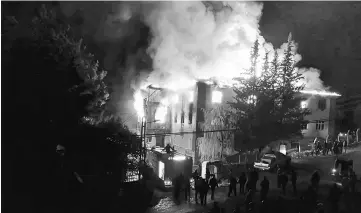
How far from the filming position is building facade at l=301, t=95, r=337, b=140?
4047 centimetres

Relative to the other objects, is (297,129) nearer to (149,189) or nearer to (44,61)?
(149,189)

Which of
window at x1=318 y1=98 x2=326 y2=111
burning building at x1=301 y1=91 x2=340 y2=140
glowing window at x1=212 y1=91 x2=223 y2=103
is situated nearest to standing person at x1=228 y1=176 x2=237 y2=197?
glowing window at x1=212 y1=91 x2=223 y2=103

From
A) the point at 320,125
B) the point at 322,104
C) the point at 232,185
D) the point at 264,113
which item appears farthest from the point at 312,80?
the point at 232,185

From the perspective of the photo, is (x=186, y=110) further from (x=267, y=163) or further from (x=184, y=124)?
(x=267, y=163)

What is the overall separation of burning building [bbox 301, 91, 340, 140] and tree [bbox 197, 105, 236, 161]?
1320cm

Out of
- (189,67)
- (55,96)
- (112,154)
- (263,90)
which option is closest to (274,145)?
(263,90)

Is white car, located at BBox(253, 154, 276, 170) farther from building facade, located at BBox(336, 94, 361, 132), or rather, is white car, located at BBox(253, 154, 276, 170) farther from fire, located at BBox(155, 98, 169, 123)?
building facade, located at BBox(336, 94, 361, 132)

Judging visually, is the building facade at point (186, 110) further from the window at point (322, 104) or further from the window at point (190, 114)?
the window at point (322, 104)

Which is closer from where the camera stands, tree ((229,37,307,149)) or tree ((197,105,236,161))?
tree ((229,37,307,149))

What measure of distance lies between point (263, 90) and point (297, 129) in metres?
5.85

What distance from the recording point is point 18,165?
12.9 m

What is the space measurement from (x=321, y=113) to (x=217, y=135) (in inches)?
699

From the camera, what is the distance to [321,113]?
41656 mm

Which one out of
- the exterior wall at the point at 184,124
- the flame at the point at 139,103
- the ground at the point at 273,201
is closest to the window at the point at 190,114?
the exterior wall at the point at 184,124
